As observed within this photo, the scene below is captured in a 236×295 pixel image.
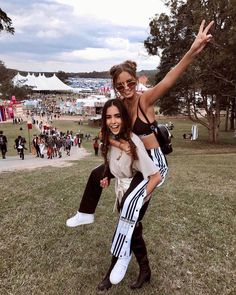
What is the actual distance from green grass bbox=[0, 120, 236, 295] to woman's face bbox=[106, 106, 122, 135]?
5.06 ft

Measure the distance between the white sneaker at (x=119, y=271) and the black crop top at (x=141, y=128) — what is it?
3.63ft

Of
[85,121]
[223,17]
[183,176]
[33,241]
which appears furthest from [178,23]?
[85,121]

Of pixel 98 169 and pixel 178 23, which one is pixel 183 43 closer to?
pixel 178 23

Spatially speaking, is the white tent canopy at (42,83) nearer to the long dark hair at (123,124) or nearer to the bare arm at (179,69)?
the long dark hair at (123,124)

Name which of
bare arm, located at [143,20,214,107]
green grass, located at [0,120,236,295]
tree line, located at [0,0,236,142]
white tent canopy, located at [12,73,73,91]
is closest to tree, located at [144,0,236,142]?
tree line, located at [0,0,236,142]

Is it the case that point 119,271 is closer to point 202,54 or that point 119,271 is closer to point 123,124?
point 123,124

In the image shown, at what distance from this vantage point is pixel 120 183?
3.23 meters

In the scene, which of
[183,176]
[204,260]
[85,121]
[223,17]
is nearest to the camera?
[204,260]

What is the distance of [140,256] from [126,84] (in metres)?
1.62

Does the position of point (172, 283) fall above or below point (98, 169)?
below

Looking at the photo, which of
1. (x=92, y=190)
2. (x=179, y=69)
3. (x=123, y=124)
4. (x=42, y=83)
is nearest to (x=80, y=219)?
(x=92, y=190)

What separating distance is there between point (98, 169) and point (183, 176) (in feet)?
19.4

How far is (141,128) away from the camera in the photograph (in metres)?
3.03

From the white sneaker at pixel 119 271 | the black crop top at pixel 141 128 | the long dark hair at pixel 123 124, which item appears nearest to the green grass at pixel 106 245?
the white sneaker at pixel 119 271
